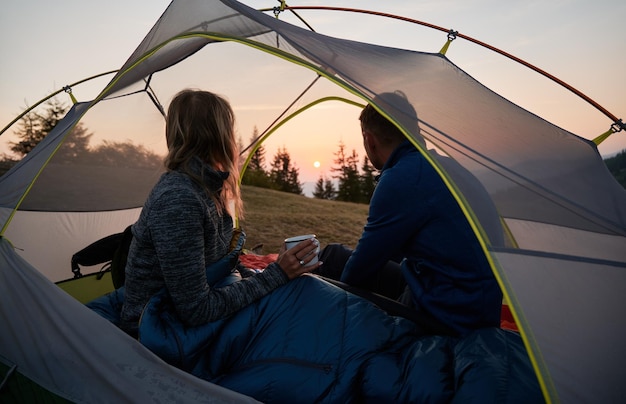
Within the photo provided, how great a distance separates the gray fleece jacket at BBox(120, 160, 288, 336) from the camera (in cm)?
134

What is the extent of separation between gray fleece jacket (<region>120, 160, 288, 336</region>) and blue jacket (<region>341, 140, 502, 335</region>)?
47 centimetres

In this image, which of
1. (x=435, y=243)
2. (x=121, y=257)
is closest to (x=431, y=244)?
(x=435, y=243)

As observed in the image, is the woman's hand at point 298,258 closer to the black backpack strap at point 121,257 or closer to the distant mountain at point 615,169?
the black backpack strap at point 121,257

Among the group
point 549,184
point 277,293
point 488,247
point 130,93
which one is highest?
point 130,93

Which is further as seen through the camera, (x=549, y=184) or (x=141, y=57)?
(x=141, y=57)

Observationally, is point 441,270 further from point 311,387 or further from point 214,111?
point 214,111

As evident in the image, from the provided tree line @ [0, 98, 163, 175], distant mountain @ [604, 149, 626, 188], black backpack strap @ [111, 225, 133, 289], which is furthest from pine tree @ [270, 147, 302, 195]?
black backpack strap @ [111, 225, 133, 289]

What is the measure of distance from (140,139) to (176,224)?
2.18m

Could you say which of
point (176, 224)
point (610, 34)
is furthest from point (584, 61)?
point (176, 224)

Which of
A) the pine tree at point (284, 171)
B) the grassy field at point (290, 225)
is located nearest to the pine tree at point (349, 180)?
the pine tree at point (284, 171)

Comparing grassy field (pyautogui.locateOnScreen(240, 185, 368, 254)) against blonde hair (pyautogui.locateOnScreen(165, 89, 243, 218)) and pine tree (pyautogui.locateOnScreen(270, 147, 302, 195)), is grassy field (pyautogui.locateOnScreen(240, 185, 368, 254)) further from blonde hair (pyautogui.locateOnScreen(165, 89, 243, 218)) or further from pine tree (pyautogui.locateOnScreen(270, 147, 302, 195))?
pine tree (pyautogui.locateOnScreen(270, 147, 302, 195))

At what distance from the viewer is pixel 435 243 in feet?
5.16

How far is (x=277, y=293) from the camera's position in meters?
1.53

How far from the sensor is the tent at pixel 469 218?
3.66 ft
